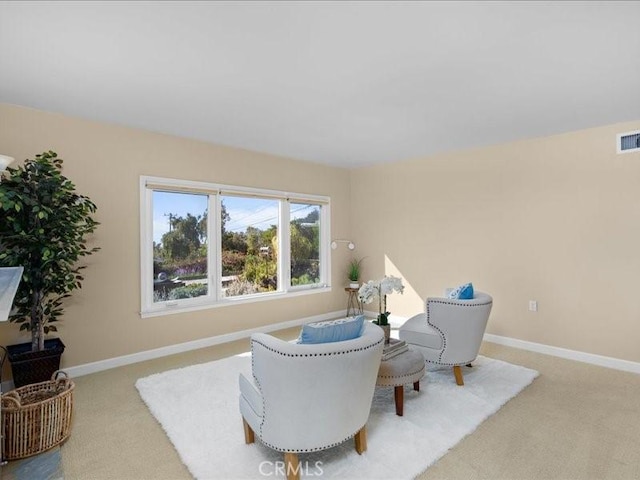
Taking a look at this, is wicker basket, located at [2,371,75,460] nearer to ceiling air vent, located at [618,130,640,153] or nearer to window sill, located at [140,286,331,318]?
window sill, located at [140,286,331,318]

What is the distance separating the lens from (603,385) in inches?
124

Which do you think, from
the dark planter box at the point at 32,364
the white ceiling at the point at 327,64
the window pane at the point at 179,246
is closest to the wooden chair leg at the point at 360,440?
the white ceiling at the point at 327,64

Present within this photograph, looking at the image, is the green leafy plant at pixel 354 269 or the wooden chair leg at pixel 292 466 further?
the green leafy plant at pixel 354 269

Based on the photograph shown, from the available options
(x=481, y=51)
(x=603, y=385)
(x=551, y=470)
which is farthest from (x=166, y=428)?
(x=603, y=385)

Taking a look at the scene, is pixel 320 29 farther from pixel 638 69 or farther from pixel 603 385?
pixel 603 385

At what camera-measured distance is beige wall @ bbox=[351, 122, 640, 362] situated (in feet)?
11.8

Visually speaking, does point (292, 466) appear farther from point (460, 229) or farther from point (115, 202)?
point (460, 229)

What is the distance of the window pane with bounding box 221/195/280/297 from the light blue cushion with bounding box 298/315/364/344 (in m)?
2.91

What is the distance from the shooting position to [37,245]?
9.06 feet

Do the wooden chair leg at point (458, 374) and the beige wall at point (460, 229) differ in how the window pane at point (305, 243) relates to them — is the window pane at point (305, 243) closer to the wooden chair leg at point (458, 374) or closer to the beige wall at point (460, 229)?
the beige wall at point (460, 229)

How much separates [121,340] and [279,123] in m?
2.86

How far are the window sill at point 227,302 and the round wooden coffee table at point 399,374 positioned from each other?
2.55 meters

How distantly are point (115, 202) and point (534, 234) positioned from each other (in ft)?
15.6

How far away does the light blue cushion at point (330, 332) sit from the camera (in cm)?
189
